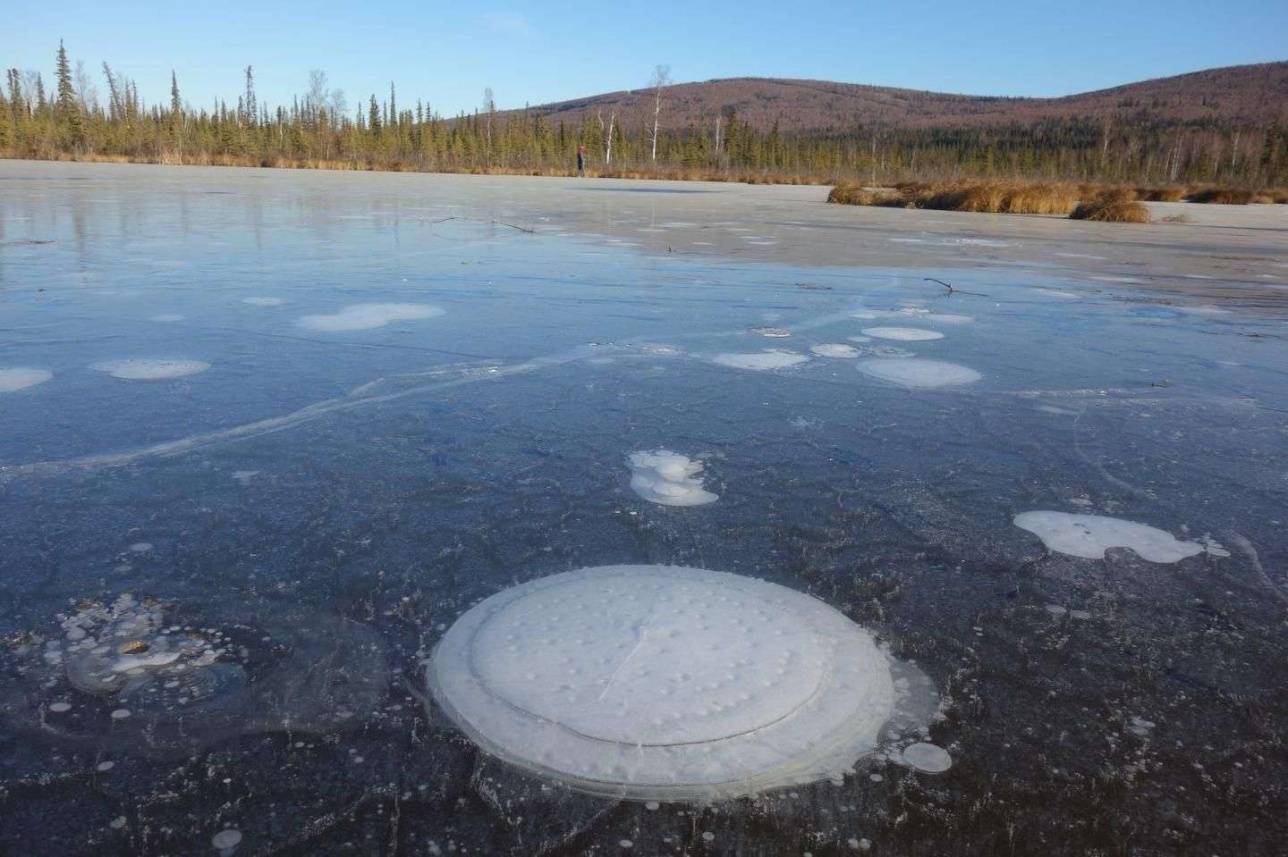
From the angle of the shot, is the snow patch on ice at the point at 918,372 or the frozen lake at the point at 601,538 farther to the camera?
the snow patch on ice at the point at 918,372

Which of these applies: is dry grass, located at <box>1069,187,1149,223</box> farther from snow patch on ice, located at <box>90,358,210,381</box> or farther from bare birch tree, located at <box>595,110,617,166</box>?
bare birch tree, located at <box>595,110,617,166</box>

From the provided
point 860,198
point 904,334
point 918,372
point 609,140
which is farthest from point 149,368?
point 609,140

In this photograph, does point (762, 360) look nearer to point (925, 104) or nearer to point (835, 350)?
point (835, 350)

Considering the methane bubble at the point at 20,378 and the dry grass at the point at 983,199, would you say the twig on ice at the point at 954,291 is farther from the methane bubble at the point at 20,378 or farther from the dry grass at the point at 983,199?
the dry grass at the point at 983,199

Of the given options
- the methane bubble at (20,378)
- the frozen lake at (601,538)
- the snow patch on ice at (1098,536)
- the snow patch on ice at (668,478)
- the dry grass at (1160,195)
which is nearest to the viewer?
the frozen lake at (601,538)

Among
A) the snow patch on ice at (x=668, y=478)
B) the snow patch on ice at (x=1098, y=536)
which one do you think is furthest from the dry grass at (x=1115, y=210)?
the snow patch on ice at (x=668, y=478)

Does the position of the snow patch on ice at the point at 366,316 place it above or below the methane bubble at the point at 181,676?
above

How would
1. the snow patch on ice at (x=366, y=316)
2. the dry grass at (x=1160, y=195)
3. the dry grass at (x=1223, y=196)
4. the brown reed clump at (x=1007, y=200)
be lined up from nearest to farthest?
the snow patch on ice at (x=366, y=316) → the brown reed clump at (x=1007, y=200) → the dry grass at (x=1223, y=196) → the dry grass at (x=1160, y=195)
